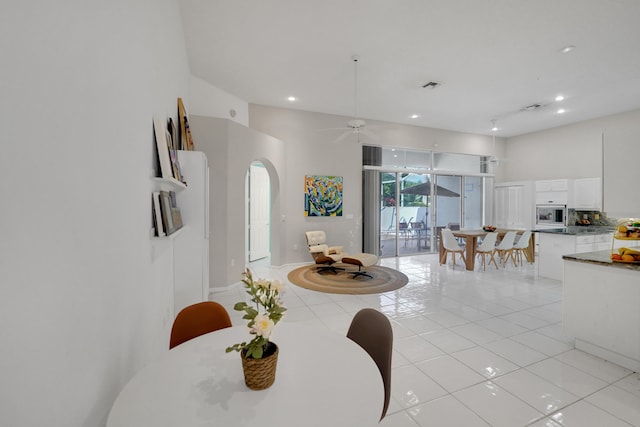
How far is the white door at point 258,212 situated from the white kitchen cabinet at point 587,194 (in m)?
8.39

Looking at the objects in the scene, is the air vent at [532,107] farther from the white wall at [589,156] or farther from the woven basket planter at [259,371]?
the woven basket planter at [259,371]

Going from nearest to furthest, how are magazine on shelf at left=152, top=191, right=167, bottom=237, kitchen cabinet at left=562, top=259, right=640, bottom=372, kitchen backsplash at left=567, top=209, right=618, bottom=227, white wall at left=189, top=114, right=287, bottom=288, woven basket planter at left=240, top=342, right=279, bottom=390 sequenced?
woven basket planter at left=240, top=342, right=279, bottom=390
magazine on shelf at left=152, top=191, right=167, bottom=237
kitchen cabinet at left=562, top=259, right=640, bottom=372
white wall at left=189, top=114, right=287, bottom=288
kitchen backsplash at left=567, top=209, right=618, bottom=227

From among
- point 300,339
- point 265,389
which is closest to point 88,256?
point 265,389

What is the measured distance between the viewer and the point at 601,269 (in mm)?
2682

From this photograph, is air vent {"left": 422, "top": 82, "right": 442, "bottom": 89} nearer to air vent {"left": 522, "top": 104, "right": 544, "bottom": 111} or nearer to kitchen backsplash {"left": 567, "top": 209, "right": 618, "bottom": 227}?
air vent {"left": 522, "top": 104, "right": 544, "bottom": 111}

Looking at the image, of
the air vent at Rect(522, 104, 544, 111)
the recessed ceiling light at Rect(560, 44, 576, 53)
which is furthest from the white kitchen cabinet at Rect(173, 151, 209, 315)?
the air vent at Rect(522, 104, 544, 111)

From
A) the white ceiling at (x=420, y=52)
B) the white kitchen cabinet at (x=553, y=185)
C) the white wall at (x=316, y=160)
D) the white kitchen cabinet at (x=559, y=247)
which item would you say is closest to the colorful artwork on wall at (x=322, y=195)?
the white wall at (x=316, y=160)

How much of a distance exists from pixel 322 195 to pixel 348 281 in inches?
93.2

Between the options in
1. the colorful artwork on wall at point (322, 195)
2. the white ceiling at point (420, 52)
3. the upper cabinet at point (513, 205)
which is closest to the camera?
the white ceiling at point (420, 52)

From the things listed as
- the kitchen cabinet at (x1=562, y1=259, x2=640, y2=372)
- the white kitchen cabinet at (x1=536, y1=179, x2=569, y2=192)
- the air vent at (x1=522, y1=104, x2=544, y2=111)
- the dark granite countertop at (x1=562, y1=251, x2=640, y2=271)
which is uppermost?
the air vent at (x1=522, y1=104, x2=544, y2=111)

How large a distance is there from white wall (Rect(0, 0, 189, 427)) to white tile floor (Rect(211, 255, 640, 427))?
1.76 metres

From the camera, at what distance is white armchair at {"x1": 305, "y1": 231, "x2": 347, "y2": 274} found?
18.5 feet

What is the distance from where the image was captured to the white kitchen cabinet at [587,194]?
22.4ft

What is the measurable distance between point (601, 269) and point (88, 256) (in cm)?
403
